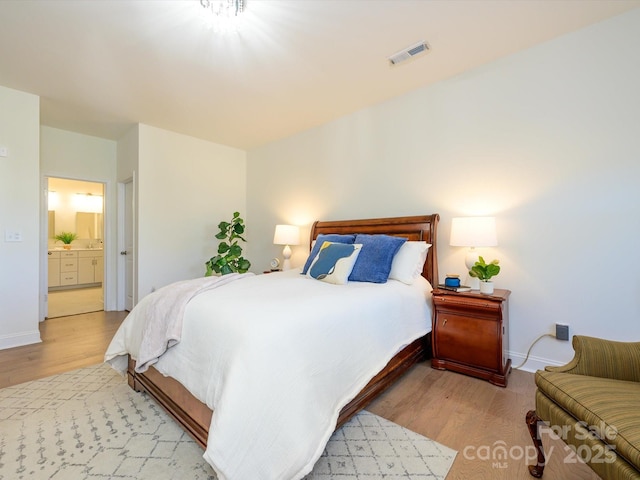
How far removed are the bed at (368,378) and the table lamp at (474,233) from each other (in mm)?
355

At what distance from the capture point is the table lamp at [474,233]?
7.74 feet

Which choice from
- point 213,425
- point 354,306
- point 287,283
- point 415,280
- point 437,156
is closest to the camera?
point 213,425

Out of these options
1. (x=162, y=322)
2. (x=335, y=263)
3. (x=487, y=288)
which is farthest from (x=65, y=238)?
(x=487, y=288)

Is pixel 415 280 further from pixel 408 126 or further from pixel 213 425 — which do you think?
pixel 213 425

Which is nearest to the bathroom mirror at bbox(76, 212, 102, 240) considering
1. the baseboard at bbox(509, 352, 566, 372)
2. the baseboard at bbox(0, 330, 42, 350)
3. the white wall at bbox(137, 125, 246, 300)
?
the white wall at bbox(137, 125, 246, 300)

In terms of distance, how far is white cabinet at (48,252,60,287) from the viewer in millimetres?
6223

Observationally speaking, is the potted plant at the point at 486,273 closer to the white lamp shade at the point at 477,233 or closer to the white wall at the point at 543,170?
the white lamp shade at the point at 477,233

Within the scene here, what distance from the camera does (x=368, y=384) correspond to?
191 cm

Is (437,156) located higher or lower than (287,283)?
higher

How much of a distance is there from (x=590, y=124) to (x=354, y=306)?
2.28 meters

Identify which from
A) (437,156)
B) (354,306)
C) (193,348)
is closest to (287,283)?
(354,306)

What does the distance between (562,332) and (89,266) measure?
335 inches

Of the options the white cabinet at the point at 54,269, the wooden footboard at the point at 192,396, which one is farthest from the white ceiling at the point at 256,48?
the white cabinet at the point at 54,269

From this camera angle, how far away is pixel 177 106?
3432 millimetres
